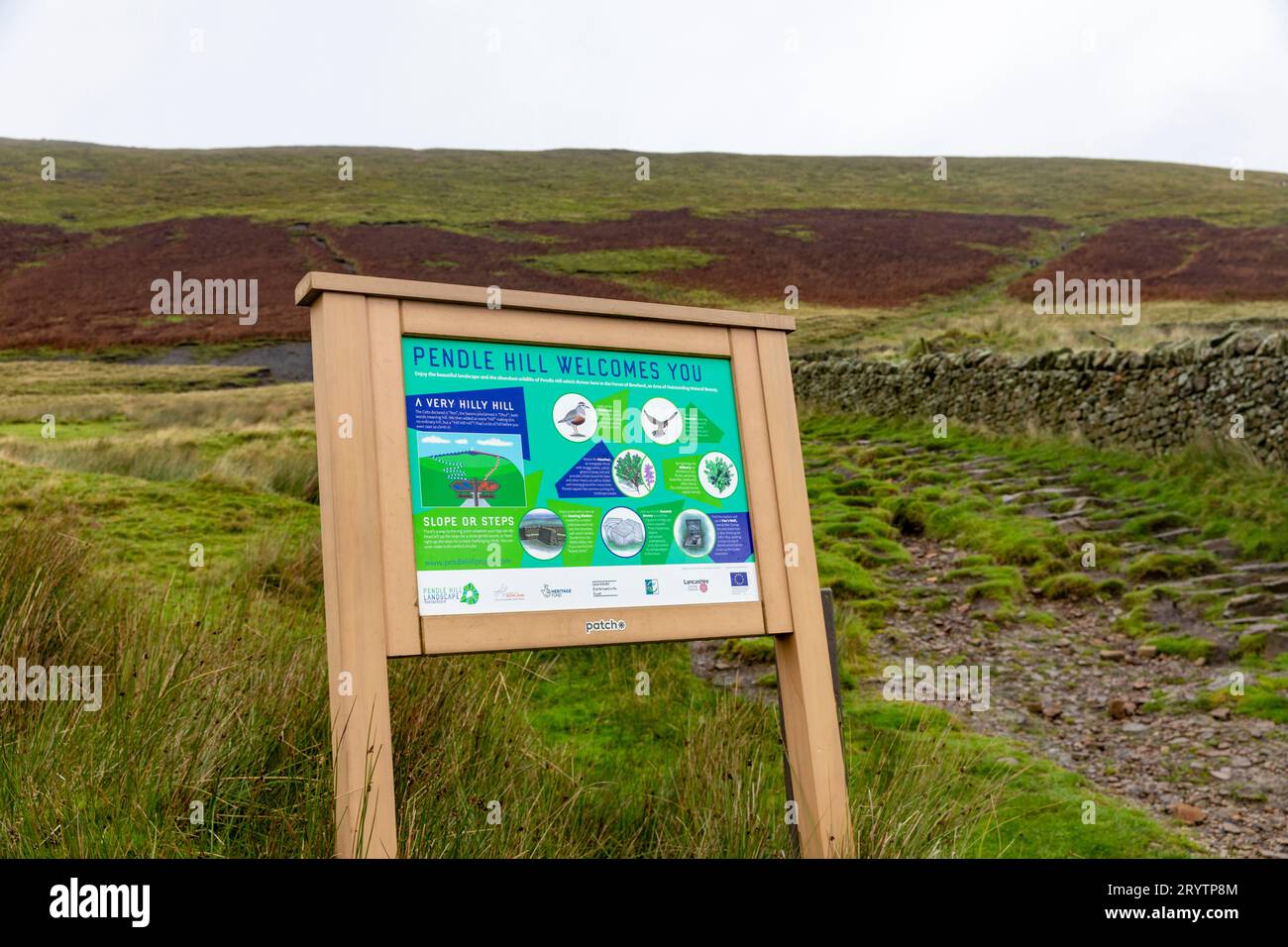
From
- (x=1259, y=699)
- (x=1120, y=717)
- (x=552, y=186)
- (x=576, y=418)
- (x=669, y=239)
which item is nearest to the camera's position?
(x=576, y=418)

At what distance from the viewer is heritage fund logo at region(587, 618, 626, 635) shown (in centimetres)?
316

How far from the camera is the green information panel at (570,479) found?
3043 mm

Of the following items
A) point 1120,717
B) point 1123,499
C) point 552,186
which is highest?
point 552,186

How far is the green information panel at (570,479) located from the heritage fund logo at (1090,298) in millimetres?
21173

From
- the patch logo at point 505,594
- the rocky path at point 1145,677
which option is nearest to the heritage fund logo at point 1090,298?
the rocky path at point 1145,677

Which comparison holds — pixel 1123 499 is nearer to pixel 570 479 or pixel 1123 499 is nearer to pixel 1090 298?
pixel 570 479

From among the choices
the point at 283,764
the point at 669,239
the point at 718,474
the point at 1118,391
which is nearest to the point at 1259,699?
the point at 718,474

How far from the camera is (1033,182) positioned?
63.9 m

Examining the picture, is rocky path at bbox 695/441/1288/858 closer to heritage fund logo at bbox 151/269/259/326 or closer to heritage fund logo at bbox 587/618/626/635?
heritage fund logo at bbox 587/618/626/635

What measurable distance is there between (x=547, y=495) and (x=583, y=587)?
306mm

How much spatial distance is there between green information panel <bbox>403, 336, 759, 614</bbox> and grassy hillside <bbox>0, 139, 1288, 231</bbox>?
44.0 m

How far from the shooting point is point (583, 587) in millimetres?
3172
